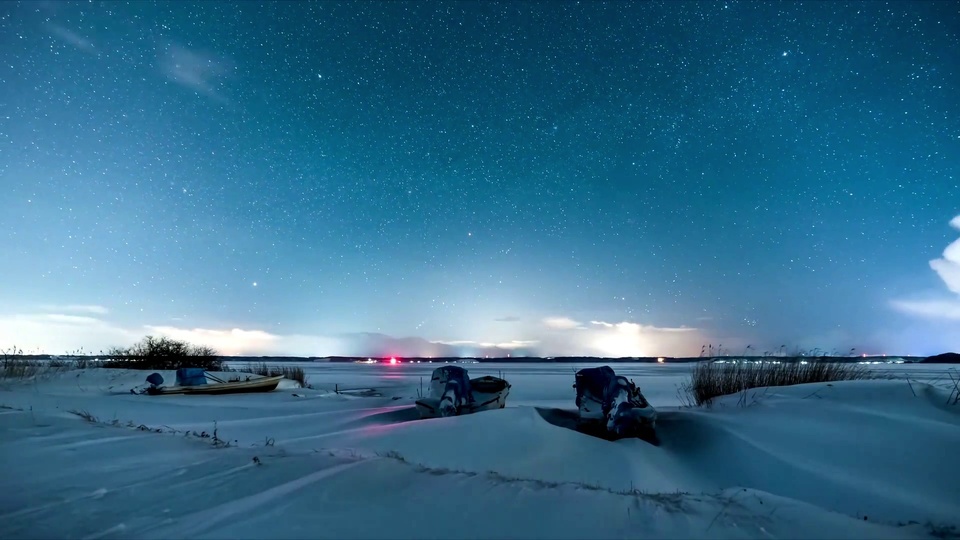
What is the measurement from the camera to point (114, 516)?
2.71m

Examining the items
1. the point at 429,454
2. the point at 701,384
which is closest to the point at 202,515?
the point at 429,454

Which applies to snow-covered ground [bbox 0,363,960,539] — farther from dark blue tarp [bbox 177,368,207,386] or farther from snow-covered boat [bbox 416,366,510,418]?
dark blue tarp [bbox 177,368,207,386]

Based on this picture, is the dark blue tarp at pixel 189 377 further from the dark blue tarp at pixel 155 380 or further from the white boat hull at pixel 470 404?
the white boat hull at pixel 470 404

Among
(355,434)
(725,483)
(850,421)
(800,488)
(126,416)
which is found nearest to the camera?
(800,488)

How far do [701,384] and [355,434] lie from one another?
774 cm

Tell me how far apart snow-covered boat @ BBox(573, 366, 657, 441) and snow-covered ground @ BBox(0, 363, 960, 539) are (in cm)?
44

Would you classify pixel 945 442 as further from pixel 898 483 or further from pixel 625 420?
pixel 625 420

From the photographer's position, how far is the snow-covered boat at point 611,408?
752 cm

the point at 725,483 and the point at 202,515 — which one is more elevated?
the point at 202,515

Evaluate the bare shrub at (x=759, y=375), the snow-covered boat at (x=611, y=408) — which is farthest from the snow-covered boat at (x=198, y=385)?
the bare shrub at (x=759, y=375)

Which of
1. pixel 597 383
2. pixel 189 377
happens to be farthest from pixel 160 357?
pixel 597 383

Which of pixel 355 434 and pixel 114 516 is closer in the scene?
pixel 114 516

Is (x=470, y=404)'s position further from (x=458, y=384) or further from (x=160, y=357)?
(x=160, y=357)

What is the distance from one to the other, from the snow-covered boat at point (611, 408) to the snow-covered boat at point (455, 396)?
6.53 feet
